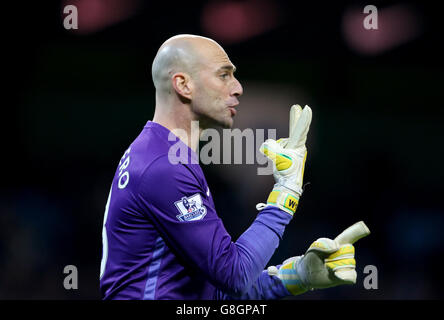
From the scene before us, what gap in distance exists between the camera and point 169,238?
2348 millimetres

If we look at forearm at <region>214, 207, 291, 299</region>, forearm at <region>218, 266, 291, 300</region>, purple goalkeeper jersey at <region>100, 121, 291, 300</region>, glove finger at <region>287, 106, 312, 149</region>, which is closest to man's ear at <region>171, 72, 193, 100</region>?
purple goalkeeper jersey at <region>100, 121, 291, 300</region>

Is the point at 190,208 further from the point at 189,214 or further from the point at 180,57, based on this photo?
the point at 180,57

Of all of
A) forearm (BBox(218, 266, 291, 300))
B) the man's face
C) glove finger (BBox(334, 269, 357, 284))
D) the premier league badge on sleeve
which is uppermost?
the man's face

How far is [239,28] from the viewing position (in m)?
8.03

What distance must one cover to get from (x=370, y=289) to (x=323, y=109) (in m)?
3.17

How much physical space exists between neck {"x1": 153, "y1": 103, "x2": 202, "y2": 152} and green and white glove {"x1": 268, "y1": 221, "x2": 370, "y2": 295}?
2.39ft

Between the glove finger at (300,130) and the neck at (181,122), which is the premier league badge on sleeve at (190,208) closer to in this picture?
the neck at (181,122)

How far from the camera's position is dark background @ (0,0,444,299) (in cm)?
653

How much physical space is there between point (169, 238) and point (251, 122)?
5.95m

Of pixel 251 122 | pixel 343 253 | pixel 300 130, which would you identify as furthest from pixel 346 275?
pixel 251 122

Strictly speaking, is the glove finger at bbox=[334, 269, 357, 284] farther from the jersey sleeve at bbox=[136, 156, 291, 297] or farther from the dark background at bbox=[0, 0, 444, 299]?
the dark background at bbox=[0, 0, 444, 299]
